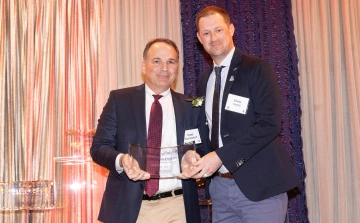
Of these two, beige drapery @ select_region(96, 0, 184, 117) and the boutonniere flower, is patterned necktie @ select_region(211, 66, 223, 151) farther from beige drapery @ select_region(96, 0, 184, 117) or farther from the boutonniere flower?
beige drapery @ select_region(96, 0, 184, 117)

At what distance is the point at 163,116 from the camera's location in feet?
9.70

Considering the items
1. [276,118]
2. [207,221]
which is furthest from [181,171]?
[207,221]

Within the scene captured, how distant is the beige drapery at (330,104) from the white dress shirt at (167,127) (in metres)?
2.45

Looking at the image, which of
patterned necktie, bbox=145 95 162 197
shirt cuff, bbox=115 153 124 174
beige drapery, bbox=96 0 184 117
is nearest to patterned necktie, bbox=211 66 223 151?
patterned necktie, bbox=145 95 162 197

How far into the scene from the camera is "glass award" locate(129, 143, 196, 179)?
2641 mm

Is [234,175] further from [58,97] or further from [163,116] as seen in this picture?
[58,97]

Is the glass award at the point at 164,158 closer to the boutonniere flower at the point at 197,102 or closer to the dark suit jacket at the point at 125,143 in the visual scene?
the dark suit jacket at the point at 125,143

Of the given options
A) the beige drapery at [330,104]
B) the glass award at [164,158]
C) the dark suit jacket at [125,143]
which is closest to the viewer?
the glass award at [164,158]

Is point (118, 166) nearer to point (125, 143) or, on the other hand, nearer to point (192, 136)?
point (125, 143)

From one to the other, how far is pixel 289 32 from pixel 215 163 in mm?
2939

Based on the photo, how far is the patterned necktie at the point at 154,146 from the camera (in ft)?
8.73

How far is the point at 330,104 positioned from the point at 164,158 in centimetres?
284

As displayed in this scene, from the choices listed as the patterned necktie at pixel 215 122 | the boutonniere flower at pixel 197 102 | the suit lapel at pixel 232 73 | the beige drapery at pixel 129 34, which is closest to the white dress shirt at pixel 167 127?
the boutonniere flower at pixel 197 102

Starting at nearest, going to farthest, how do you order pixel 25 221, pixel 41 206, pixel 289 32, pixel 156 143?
1. pixel 156 143
2. pixel 41 206
3. pixel 25 221
4. pixel 289 32
